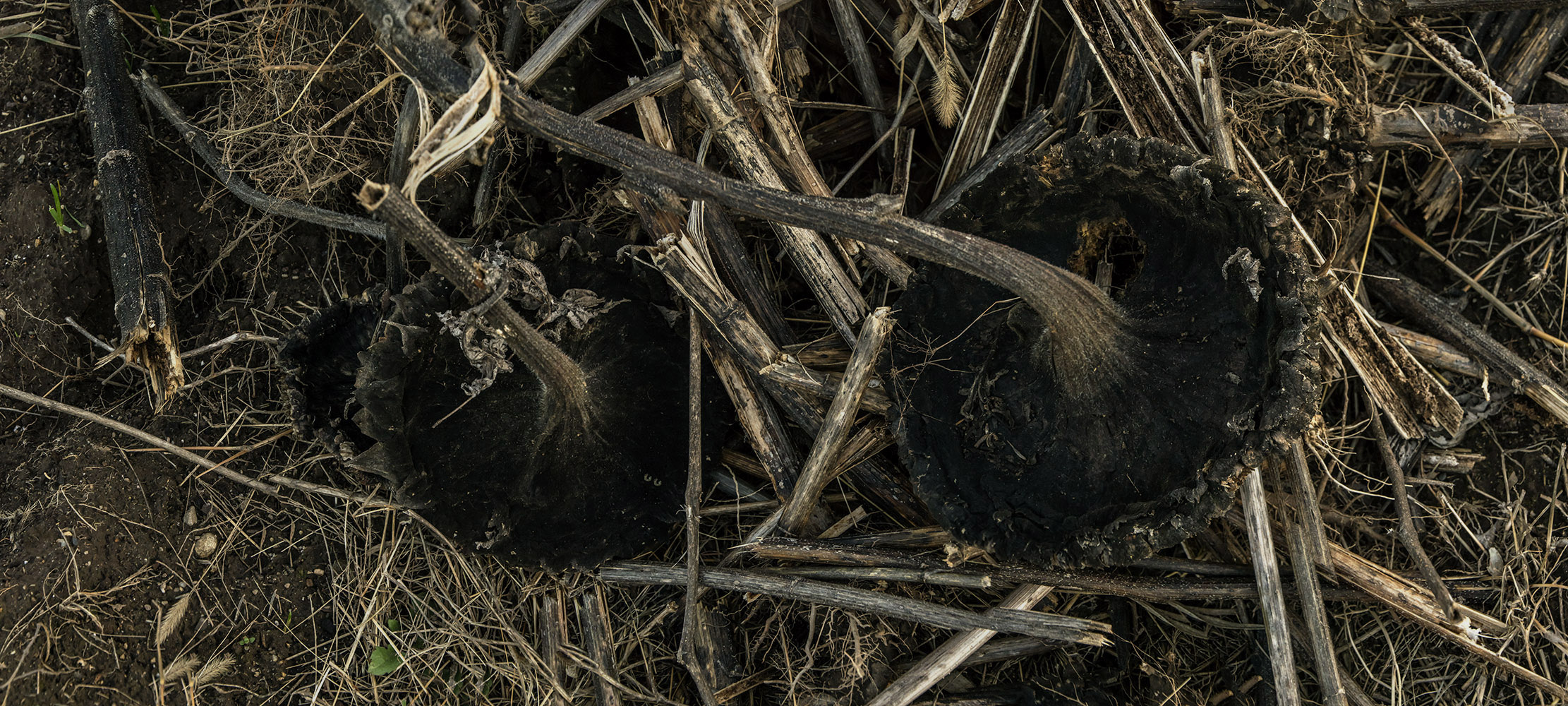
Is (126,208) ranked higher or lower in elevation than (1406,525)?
higher

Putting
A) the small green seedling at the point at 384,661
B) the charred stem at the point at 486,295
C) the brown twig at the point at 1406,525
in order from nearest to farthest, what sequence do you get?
the charred stem at the point at 486,295, the brown twig at the point at 1406,525, the small green seedling at the point at 384,661

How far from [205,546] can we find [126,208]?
988 mm

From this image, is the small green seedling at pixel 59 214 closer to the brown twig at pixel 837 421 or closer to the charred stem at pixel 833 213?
the charred stem at pixel 833 213

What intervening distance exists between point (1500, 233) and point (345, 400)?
11.3 feet

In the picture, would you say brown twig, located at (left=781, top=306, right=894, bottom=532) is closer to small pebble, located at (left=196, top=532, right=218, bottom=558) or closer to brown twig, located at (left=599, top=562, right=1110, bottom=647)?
brown twig, located at (left=599, top=562, right=1110, bottom=647)

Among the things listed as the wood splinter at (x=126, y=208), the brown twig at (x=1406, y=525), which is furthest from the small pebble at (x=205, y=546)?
the brown twig at (x=1406, y=525)

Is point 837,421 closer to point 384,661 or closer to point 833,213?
Answer: point 833,213

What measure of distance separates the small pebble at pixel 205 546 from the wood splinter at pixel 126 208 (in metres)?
0.40

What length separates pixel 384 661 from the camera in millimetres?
2721

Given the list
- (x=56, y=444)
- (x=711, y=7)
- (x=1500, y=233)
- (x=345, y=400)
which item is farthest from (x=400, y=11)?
(x=1500, y=233)

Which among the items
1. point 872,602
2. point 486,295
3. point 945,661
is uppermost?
point 486,295

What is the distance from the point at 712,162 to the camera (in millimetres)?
2848

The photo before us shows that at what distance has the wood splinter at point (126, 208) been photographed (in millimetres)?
2613

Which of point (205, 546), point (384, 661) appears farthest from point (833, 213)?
point (205, 546)
